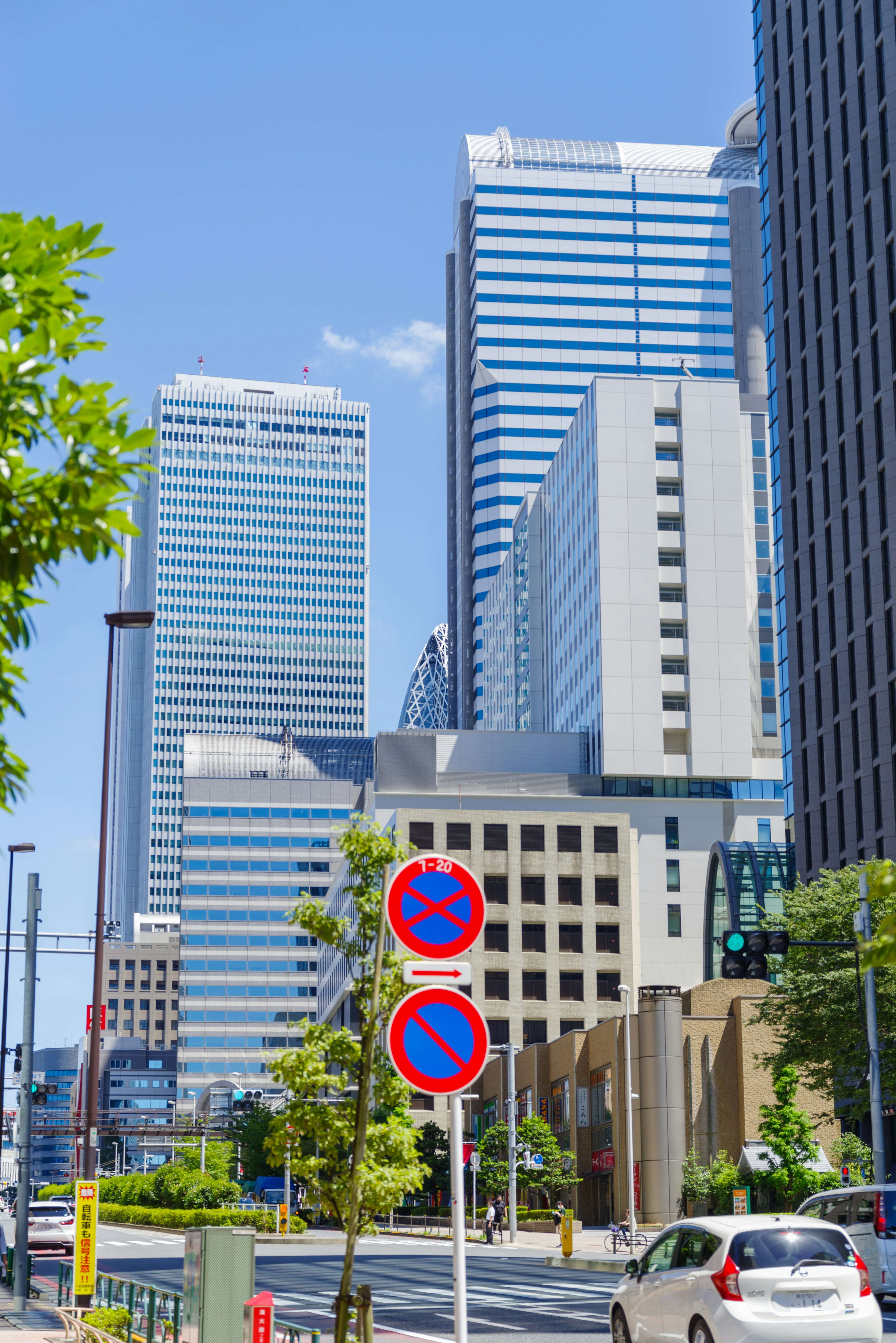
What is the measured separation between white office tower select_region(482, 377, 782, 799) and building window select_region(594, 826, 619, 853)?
23.3 feet

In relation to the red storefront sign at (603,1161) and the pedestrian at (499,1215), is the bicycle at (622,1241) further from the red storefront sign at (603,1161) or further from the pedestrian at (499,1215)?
the red storefront sign at (603,1161)

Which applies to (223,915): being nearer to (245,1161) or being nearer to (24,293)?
(245,1161)

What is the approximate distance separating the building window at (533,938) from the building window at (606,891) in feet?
14.2

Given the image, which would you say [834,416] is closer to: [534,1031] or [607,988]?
[607,988]

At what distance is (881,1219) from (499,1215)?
41445mm

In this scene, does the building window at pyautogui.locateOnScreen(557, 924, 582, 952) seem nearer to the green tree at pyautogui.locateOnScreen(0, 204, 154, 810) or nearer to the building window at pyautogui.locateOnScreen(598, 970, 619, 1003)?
the building window at pyautogui.locateOnScreen(598, 970, 619, 1003)

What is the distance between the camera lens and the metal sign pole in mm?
9695

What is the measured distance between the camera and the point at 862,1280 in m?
16.7

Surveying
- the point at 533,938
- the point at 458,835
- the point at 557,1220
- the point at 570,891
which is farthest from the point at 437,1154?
the point at 458,835

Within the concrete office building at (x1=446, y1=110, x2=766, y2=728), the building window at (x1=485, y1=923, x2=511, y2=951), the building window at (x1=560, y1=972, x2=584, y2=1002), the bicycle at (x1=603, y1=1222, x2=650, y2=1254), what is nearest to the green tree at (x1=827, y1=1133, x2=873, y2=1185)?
the bicycle at (x1=603, y1=1222, x2=650, y2=1254)

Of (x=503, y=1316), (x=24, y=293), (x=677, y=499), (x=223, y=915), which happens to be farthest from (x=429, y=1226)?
(x=223, y=915)

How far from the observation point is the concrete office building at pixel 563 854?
106 metres

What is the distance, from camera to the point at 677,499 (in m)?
122

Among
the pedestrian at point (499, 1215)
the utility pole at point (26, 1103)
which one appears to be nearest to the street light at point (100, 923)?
the utility pole at point (26, 1103)
